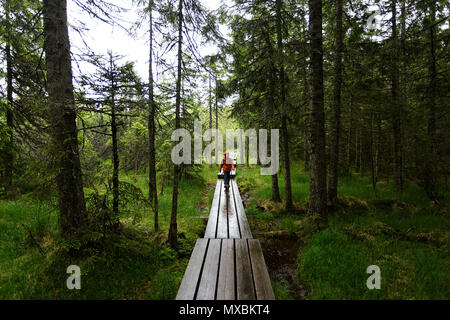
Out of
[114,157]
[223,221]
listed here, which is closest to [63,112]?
[114,157]

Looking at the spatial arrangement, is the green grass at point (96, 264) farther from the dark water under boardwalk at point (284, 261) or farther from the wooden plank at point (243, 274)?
the dark water under boardwalk at point (284, 261)

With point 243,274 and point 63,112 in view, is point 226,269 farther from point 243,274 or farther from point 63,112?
point 63,112

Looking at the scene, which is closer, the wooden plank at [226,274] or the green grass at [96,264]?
the wooden plank at [226,274]

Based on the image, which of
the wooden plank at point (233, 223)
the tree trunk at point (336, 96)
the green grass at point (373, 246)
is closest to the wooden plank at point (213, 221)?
the wooden plank at point (233, 223)

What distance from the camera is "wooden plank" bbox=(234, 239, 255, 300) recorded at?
3.57 meters

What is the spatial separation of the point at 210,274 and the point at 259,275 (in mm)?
1024

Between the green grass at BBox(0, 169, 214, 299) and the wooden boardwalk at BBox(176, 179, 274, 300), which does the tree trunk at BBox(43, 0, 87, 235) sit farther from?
the wooden boardwalk at BBox(176, 179, 274, 300)

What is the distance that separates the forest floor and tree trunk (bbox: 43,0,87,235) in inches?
16.7

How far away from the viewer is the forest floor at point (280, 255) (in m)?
3.99

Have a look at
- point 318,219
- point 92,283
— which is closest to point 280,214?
point 318,219

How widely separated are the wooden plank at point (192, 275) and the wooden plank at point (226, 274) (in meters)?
0.47

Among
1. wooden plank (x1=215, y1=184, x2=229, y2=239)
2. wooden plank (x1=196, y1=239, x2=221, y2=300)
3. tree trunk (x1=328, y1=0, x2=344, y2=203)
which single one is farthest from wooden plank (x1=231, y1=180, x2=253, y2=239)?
tree trunk (x1=328, y1=0, x2=344, y2=203)

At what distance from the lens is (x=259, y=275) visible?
4.09 m
